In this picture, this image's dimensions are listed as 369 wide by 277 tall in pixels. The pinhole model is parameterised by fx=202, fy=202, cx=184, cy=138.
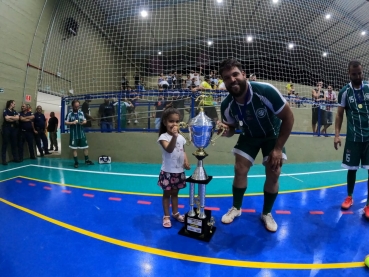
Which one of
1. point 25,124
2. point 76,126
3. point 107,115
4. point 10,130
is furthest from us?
point 107,115

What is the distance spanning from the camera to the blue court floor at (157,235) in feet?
5.07

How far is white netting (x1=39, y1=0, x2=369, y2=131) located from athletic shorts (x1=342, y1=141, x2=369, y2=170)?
4.59 m

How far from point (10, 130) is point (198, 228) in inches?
248

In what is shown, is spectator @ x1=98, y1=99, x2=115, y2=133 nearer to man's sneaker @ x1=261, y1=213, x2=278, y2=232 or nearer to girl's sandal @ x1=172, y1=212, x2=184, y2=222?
girl's sandal @ x1=172, y1=212, x2=184, y2=222

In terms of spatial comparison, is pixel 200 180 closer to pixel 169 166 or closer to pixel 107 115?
pixel 169 166

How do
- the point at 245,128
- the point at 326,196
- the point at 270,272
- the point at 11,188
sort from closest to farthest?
1. the point at 270,272
2. the point at 245,128
3. the point at 326,196
4. the point at 11,188

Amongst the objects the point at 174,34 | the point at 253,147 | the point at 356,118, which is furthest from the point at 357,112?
the point at 174,34

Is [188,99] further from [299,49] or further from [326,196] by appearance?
[299,49]

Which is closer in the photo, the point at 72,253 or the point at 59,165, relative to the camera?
the point at 72,253

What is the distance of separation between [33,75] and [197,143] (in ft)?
24.3

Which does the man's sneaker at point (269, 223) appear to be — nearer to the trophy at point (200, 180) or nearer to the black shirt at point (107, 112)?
the trophy at point (200, 180)

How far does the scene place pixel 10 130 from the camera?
5.62 metres

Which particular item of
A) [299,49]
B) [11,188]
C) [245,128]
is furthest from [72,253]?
[299,49]

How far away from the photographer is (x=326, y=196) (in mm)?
3111
